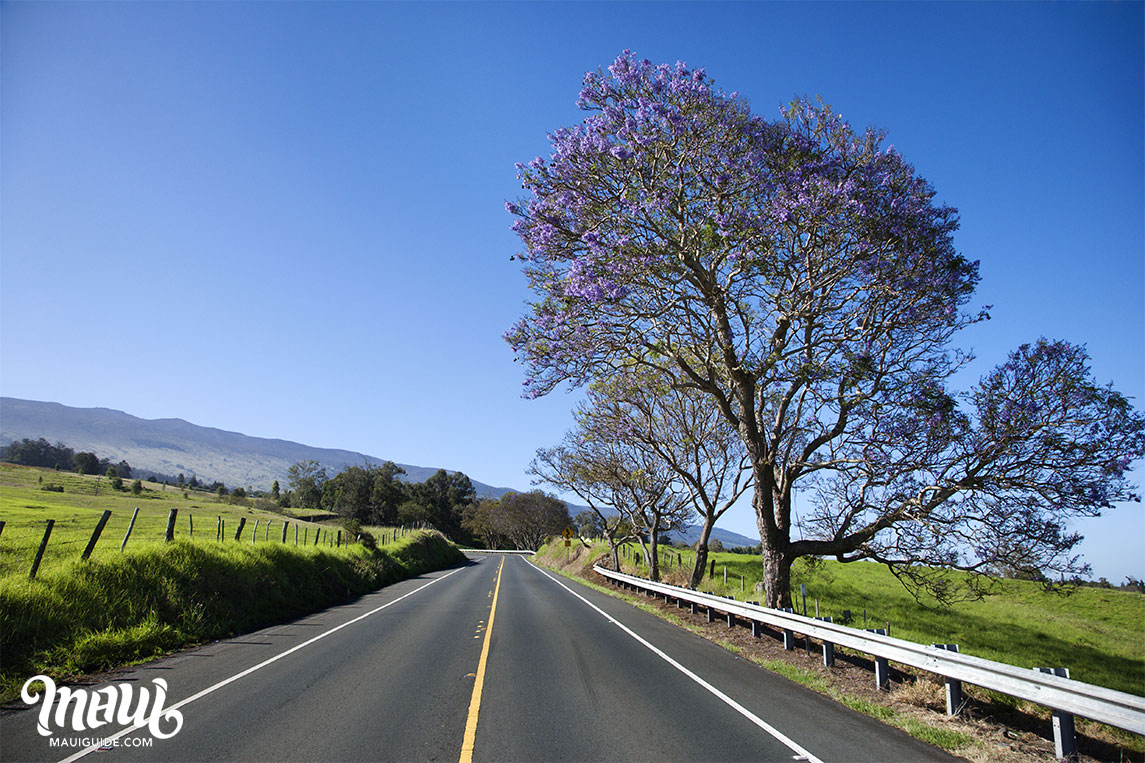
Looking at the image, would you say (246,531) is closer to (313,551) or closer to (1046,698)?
(313,551)

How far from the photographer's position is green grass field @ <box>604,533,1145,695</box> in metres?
21.3

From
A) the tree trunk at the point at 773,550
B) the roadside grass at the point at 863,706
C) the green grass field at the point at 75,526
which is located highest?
the tree trunk at the point at 773,550

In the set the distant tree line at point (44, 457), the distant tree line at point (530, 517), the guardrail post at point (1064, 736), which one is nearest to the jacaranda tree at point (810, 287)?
the guardrail post at point (1064, 736)

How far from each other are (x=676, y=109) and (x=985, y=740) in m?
12.6

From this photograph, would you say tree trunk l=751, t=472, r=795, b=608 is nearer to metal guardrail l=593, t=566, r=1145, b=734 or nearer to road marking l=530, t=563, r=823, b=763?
metal guardrail l=593, t=566, r=1145, b=734

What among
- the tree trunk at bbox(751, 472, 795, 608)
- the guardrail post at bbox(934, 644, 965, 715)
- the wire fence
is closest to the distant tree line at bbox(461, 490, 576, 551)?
the wire fence

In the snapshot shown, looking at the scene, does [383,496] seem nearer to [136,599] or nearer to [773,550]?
[136,599]

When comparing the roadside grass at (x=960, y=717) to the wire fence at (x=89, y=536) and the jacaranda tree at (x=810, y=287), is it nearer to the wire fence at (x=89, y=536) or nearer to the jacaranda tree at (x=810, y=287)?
the jacaranda tree at (x=810, y=287)

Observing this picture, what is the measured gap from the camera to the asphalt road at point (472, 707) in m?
5.93

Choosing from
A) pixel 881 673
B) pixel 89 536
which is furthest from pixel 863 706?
pixel 89 536

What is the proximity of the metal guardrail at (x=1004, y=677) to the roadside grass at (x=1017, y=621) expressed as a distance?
26.4ft

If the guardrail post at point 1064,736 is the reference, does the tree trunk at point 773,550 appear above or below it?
above

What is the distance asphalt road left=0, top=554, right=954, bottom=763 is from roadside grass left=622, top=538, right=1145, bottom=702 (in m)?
9.25

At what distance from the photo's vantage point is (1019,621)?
27.4m
